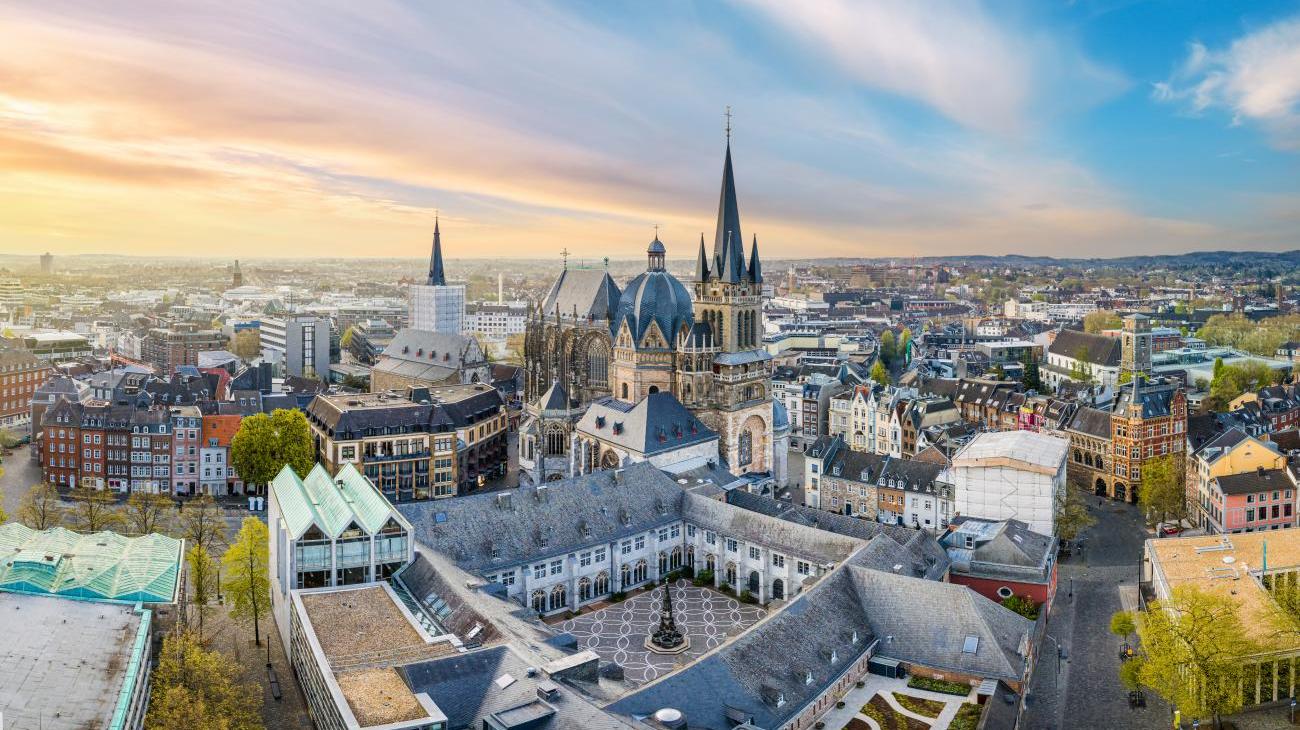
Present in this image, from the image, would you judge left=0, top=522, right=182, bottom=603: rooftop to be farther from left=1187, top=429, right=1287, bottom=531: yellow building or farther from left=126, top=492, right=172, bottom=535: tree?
left=1187, top=429, right=1287, bottom=531: yellow building

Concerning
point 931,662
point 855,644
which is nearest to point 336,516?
point 855,644

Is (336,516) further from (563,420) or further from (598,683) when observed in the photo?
(563,420)

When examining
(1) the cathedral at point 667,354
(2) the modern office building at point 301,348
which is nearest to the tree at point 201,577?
(1) the cathedral at point 667,354

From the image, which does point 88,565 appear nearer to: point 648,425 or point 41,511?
point 41,511

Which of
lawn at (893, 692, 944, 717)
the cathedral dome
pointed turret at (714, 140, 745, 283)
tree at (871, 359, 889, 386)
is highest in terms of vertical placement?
pointed turret at (714, 140, 745, 283)

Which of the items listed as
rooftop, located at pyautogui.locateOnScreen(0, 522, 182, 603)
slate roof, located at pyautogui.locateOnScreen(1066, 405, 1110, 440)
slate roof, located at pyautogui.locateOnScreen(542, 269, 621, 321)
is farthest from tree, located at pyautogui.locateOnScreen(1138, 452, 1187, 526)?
rooftop, located at pyautogui.locateOnScreen(0, 522, 182, 603)

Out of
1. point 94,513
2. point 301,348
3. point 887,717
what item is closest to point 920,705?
point 887,717
